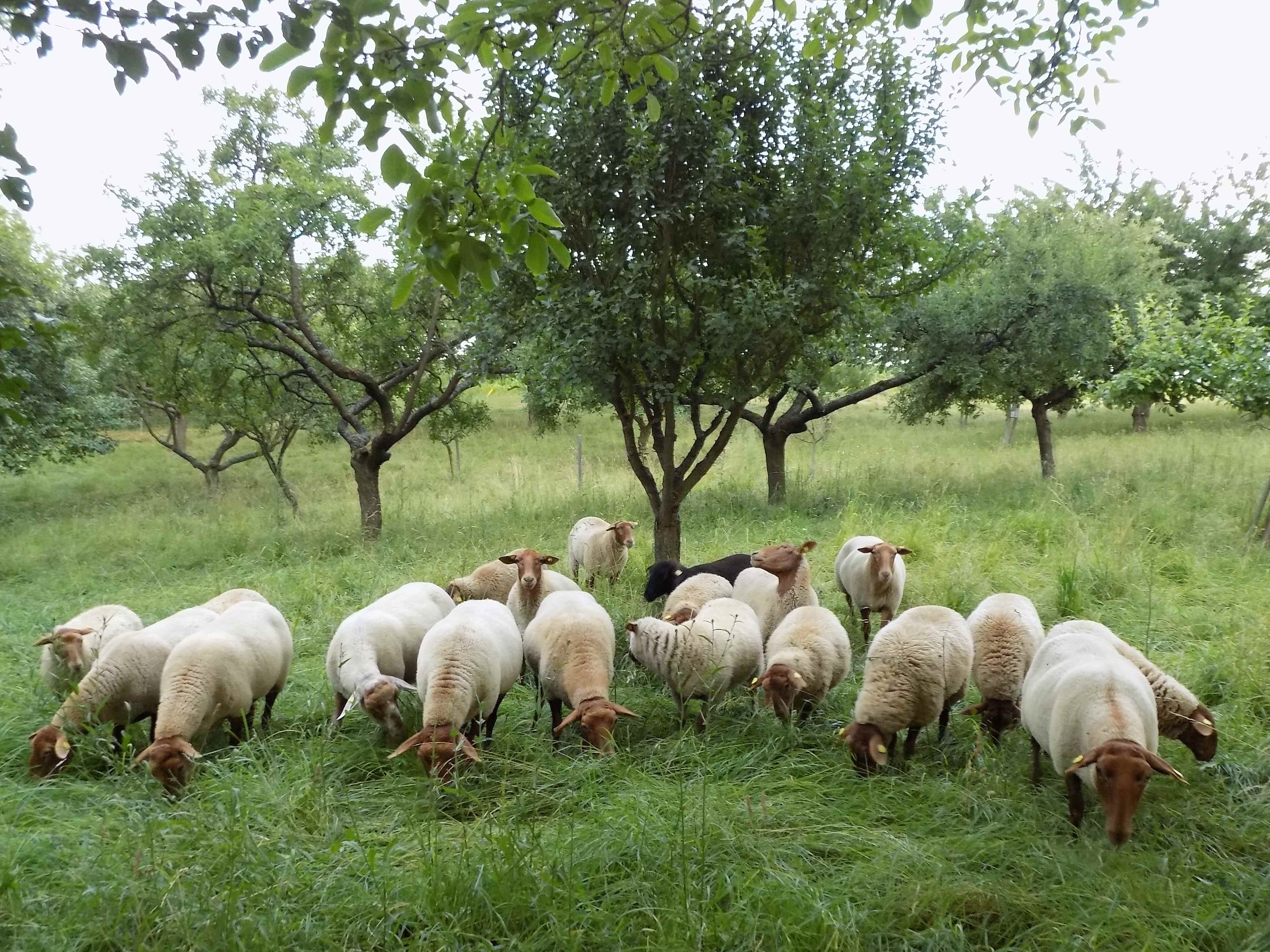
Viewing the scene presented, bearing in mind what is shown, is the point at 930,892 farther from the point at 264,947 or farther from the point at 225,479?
the point at 225,479

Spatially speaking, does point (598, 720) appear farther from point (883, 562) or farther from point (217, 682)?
point (883, 562)

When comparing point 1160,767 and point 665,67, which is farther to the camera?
point 1160,767

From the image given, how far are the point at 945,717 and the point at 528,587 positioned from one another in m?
3.21

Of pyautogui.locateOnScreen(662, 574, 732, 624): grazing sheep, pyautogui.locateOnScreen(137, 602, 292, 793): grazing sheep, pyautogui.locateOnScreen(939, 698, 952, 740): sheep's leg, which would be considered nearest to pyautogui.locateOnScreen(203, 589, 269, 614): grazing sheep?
pyautogui.locateOnScreen(137, 602, 292, 793): grazing sheep

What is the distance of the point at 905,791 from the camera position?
4.11 m

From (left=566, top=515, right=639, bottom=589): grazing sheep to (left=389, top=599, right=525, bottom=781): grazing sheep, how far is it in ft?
8.94

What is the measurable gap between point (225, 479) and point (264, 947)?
2632 cm

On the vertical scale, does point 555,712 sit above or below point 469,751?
below

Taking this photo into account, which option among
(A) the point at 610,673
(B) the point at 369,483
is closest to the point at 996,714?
(A) the point at 610,673

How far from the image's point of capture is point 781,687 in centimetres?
475

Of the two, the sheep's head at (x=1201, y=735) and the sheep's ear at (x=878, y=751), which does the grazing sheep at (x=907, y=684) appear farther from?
the sheep's head at (x=1201, y=735)

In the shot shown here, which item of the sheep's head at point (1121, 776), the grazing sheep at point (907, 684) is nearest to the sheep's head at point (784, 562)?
the grazing sheep at point (907, 684)

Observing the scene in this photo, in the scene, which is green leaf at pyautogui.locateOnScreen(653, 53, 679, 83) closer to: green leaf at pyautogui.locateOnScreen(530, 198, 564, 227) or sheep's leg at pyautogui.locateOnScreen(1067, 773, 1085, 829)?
green leaf at pyautogui.locateOnScreen(530, 198, 564, 227)

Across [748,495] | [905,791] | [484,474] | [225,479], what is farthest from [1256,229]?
[225,479]
